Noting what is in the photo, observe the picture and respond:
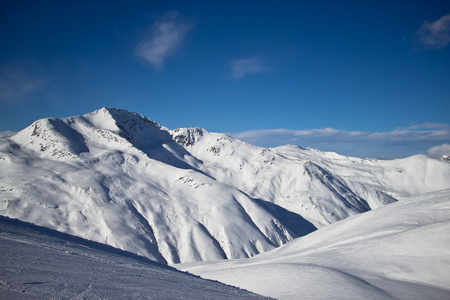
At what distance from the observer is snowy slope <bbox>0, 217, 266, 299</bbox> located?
713 cm

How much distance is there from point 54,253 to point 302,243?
31.6 metres

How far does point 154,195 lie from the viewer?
117812mm

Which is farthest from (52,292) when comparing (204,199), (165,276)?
(204,199)

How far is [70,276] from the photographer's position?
28.1ft

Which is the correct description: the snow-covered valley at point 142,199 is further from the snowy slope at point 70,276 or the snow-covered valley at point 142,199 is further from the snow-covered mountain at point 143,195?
the snowy slope at point 70,276

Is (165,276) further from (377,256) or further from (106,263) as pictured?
(377,256)

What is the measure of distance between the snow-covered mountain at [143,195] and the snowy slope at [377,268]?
257ft

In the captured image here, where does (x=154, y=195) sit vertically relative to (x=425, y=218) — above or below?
above

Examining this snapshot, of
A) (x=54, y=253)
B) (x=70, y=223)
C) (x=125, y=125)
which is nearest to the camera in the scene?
(x=54, y=253)

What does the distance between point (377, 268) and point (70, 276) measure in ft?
66.0

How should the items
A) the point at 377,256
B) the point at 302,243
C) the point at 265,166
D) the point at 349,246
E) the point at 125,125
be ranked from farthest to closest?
the point at 265,166 < the point at 125,125 < the point at 302,243 < the point at 349,246 < the point at 377,256

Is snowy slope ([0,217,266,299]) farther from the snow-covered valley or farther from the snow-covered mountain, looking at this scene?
the snow-covered mountain

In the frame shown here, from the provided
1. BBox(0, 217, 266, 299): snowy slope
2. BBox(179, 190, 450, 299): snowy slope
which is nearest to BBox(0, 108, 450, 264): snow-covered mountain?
BBox(179, 190, 450, 299): snowy slope

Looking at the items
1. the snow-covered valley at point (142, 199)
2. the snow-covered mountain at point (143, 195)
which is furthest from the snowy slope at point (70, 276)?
the snow-covered mountain at point (143, 195)
